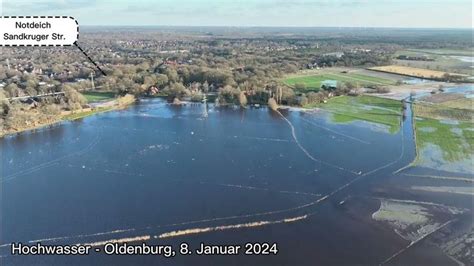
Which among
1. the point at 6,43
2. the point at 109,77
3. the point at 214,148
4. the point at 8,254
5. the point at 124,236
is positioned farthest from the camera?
the point at 109,77

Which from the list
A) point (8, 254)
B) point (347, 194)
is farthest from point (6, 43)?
point (347, 194)

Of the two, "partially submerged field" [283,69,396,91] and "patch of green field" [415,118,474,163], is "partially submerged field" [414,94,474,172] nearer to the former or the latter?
"patch of green field" [415,118,474,163]

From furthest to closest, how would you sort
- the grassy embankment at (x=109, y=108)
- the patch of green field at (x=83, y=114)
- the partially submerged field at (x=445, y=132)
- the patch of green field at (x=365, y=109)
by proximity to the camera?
the grassy embankment at (x=109, y=108) < the patch of green field at (x=83, y=114) < the patch of green field at (x=365, y=109) < the partially submerged field at (x=445, y=132)

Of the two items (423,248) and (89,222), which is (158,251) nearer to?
(89,222)

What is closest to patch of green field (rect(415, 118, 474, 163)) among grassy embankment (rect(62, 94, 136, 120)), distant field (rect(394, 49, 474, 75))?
grassy embankment (rect(62, 94, 136, 120))

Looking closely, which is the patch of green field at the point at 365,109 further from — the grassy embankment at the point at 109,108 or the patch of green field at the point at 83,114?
the patch of green field at the point at 83,114

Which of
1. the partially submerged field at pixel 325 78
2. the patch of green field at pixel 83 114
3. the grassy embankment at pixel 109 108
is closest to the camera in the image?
the patch of green field at pixel 83 114

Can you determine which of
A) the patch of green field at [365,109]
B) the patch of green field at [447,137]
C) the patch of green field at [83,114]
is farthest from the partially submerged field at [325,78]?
the patch of green field at [83,114]
